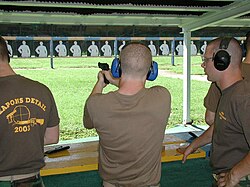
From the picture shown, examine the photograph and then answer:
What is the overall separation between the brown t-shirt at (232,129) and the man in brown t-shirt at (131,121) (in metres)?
0.29

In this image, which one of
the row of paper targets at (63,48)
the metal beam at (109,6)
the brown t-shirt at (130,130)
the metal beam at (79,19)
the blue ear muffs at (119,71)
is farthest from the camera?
the row of paper targets at (63,48)

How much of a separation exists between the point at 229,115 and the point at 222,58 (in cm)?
30

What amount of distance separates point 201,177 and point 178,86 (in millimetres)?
8001

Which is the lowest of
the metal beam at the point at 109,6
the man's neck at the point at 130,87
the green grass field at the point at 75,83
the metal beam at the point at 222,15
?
the green grass field at the point at 75,83

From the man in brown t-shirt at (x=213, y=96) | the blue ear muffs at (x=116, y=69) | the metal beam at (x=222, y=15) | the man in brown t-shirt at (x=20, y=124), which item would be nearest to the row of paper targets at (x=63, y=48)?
the metal beam at (x=222, y=15)

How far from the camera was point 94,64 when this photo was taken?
10844 mm

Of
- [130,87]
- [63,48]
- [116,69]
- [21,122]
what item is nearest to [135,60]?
[130,87]

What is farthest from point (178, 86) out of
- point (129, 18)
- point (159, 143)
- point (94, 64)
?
point (159, 143)

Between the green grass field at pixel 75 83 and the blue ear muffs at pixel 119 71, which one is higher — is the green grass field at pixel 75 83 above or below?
below

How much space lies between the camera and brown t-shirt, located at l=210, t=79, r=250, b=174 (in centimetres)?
164

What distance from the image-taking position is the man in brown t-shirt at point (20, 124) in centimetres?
187

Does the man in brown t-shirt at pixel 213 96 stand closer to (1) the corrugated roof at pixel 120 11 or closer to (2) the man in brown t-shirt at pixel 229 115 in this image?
(2) the man in brown t-shirt at pixel 229 115

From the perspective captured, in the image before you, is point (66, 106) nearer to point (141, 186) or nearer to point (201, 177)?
point (201, 177)

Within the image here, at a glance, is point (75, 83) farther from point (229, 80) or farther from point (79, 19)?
point (229, 80)
